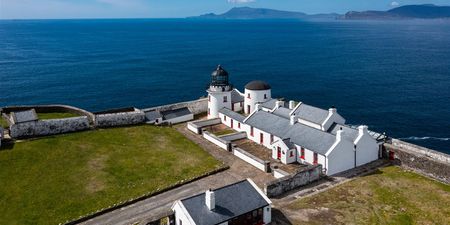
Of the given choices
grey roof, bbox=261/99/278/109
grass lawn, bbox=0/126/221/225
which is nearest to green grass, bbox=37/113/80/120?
grass lawn, bbox=0/126/221/225

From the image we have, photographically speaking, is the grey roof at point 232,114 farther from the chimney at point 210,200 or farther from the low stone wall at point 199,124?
the chimney at point 210,200

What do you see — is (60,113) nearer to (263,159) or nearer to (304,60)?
(263,159)

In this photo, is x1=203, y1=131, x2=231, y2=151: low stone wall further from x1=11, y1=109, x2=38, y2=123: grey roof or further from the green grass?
x1=11, y1=109, x2=38, y2=123: grey roof

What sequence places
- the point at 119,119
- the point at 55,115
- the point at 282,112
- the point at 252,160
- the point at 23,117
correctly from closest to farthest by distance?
1. the point at 252,160
2. the point at 23,117
3. the point at 282,112
4. the point at 119,119
5. the point at 55,115

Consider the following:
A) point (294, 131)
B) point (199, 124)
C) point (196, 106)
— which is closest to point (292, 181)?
point (294, 131)

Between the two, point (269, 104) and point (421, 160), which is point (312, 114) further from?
point (421, 160)

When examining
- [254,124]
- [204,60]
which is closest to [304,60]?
[204,60]
